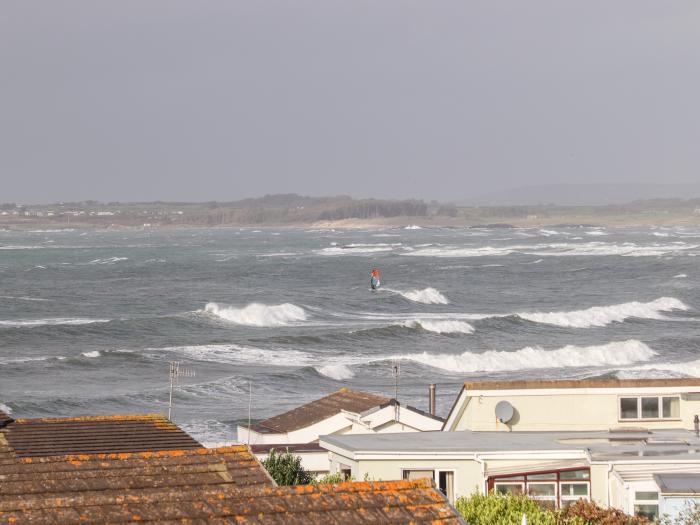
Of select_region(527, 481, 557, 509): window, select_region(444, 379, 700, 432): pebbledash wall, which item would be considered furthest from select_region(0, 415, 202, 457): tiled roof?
select_region(444, 379, 700, 432): pebbledash wall

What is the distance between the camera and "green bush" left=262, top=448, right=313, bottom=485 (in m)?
17.3

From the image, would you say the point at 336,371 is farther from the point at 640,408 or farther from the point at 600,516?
the point at 600,516

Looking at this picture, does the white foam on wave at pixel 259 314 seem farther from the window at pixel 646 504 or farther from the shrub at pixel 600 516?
the shrub at pixel 600 516

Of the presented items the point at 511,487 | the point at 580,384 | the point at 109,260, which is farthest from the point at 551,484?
the point at 109,260

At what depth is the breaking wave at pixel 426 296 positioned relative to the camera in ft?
262

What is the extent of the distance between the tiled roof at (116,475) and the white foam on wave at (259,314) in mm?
57891

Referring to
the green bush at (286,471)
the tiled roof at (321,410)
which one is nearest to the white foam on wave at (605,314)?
the tiled roof at (321,410)

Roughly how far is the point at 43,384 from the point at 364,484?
36.6 metres

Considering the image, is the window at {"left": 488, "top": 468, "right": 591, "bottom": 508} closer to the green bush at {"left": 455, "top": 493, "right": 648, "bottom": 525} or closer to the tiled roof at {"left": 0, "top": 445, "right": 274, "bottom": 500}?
the green bush at {"left": 455, "top": 493, "right": 648, "bottom": 525}

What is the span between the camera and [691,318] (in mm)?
63531

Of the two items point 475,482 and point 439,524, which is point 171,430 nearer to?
point 475,482

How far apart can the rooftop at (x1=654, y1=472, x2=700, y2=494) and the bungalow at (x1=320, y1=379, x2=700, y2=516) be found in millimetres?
87

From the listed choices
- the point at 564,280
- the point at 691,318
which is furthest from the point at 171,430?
the point at 564,280

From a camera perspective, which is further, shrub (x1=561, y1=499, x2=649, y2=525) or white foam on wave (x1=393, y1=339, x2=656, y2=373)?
white foam on wave (x1=393, y1=339, x2=656, y2=373)
